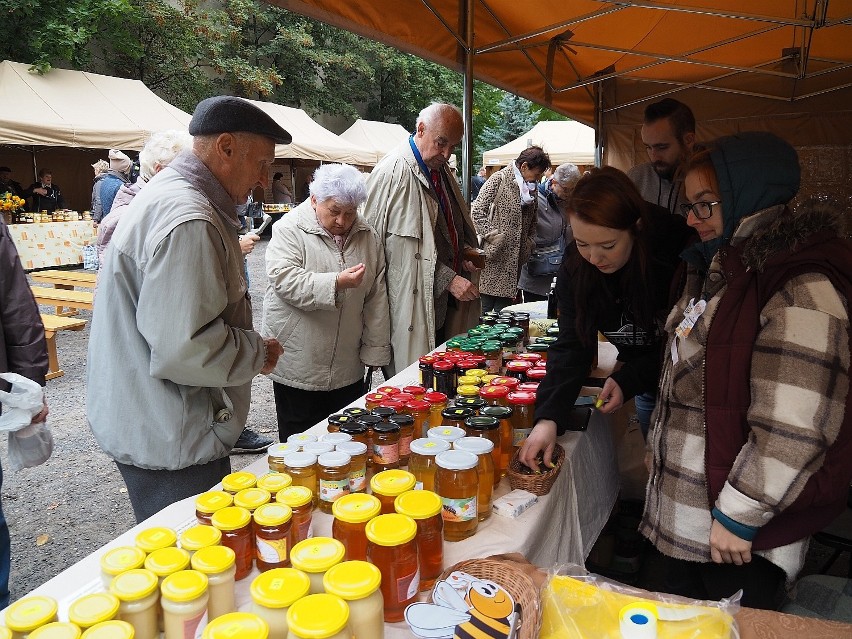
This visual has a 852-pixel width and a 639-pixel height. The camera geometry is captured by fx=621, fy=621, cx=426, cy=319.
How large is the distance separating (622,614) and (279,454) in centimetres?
88

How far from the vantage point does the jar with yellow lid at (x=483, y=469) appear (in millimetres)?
1484

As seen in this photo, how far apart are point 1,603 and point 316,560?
6.15 feet

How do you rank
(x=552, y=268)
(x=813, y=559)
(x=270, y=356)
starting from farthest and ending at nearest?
(x=552, y=268) < (x=813, y=559) < (x=270, y=356)

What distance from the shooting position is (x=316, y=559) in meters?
1.04

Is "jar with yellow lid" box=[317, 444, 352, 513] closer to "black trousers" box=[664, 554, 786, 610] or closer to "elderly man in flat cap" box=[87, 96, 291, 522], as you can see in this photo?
"elderly man in flat cap" box=[87, 96, 291, 522]

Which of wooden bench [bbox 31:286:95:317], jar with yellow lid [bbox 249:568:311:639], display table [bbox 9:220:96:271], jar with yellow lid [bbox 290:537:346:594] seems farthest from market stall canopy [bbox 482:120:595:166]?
jar with yellow lid [bbox 249:568:311:639]

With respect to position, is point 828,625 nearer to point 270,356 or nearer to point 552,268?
point 270,356

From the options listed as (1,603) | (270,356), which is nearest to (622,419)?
(270,356)

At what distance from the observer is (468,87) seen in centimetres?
400

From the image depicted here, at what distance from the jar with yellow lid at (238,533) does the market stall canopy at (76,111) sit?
485 inches

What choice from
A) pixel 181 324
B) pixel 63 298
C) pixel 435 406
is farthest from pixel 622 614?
pixel 63 298

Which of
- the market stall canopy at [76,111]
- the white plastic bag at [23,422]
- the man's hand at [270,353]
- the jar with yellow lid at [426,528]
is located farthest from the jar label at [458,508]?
the market stall canopy at [76,111]

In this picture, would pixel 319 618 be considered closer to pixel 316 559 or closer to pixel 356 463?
pixel 316 559

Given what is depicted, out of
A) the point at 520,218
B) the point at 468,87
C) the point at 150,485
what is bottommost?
the point at 150,485
